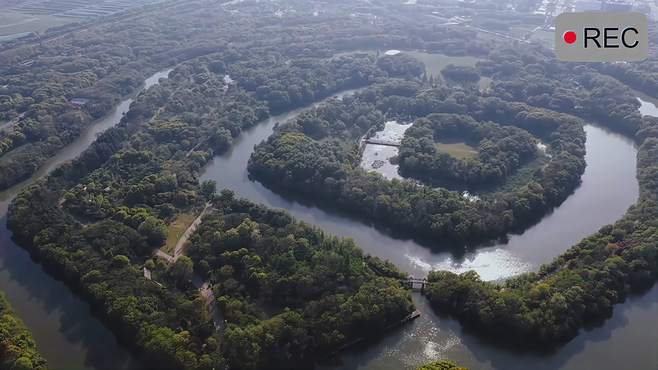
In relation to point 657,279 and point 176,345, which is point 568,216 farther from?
point 176,345

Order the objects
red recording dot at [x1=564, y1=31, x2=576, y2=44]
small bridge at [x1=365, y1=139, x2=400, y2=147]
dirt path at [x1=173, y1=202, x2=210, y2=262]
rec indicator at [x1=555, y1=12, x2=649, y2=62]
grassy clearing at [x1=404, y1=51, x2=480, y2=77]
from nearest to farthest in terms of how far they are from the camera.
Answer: dirt path at [x1=173, y1=202, x2=210, y2=262]
rec indicator at [x1=555, y1=12, x2=649, y2=62]
red recording dot at [x1=564, y1=31, x2=576, y2=44]
small bridge at [x1=365, y1=139, x2=400, y2=147]
grassy clearing at [x1=404, y1=51, x2=480, y2=77]

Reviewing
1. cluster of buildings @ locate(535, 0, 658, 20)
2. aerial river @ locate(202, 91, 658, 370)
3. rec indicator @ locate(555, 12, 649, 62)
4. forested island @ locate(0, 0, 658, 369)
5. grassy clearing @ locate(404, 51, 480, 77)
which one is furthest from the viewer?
cluster of buildings @ locate(535, 0, 658, 20)

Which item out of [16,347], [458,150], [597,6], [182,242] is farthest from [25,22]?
[597,6]

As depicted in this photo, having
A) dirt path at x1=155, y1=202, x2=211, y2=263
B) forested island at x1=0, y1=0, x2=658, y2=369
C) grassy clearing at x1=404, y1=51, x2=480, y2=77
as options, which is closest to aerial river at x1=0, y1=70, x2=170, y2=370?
forested island at x1=0, y1=0, x2=658, y2=369

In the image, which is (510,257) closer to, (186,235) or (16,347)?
→ (186,235)

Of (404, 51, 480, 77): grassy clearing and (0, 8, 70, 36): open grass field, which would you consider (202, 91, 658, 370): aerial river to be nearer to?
(404, 51, 480, 77): grassy clearing

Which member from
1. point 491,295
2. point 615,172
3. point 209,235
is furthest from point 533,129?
point 209,235

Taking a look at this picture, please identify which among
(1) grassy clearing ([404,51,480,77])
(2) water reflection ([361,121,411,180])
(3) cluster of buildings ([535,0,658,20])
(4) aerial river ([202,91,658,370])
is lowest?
(4) aerial river ([202,91,658,370])
